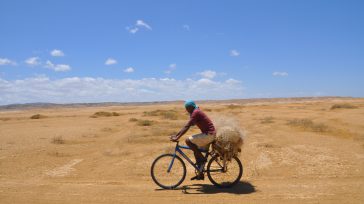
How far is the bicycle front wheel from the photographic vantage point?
8.56m

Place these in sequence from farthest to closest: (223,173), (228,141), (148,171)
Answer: (148,171) → (223,173) → (228,141)

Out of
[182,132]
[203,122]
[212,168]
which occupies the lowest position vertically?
[212,168]

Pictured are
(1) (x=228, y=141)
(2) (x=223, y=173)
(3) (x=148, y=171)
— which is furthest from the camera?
(3) (x=148, y=171)

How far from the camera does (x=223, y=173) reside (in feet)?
28.2

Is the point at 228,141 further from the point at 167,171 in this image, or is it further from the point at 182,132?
the point at 167,171

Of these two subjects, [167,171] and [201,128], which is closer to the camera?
[201,128]

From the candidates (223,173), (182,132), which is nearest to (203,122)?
(182,132)

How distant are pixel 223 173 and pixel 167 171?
4.45 ft

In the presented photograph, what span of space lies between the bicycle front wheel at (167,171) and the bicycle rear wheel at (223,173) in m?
0.68

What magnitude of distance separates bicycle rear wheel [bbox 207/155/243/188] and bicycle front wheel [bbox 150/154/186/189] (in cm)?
68

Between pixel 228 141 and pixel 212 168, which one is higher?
pixel 228 141

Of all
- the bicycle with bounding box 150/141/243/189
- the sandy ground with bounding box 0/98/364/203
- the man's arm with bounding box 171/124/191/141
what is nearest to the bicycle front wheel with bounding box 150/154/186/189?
the bicycle with bounding box 150/141/243/189

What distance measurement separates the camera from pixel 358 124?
19875 mm

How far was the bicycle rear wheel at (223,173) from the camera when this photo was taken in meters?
8.48
